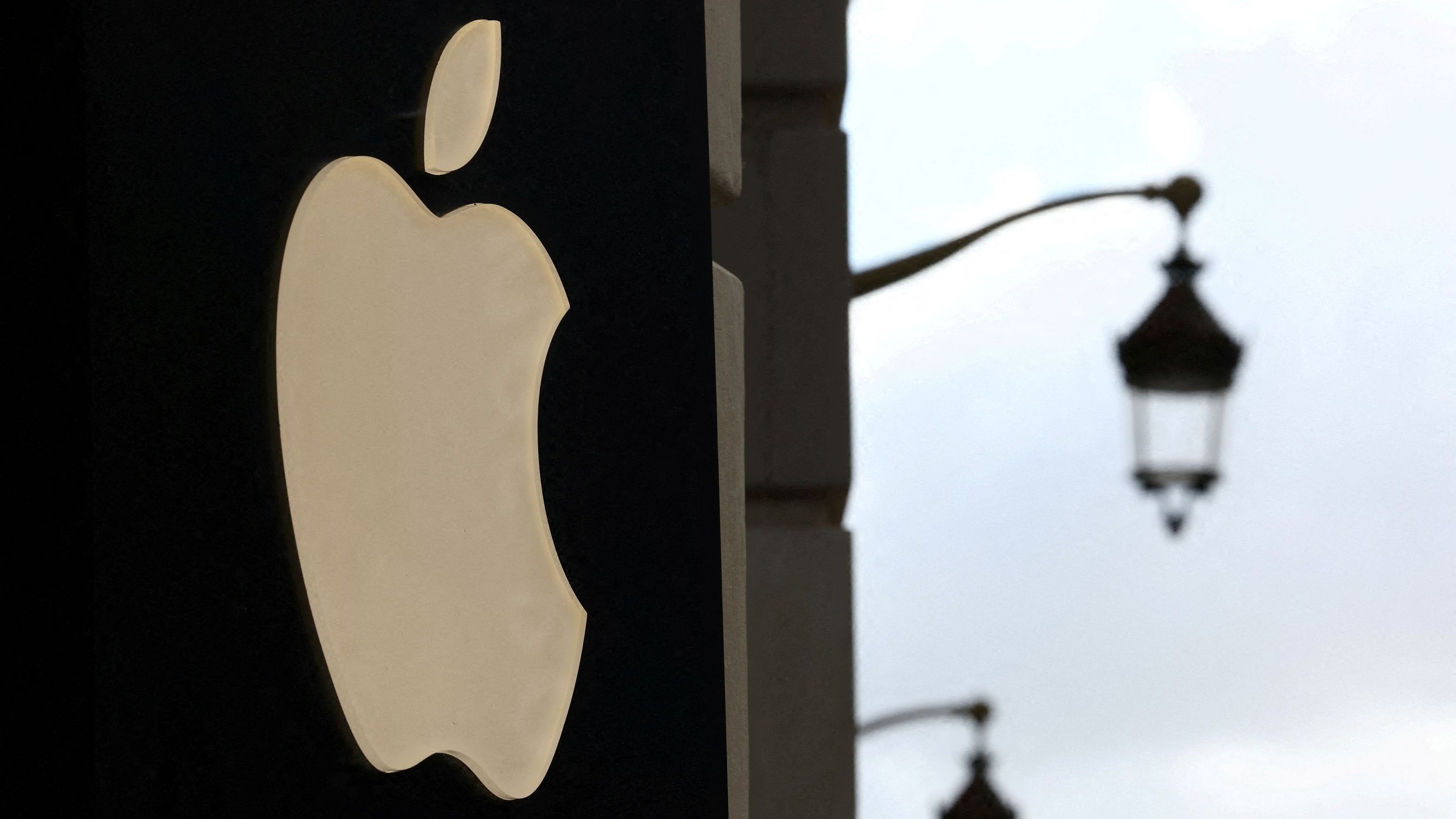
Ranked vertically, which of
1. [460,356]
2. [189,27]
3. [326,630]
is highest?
[189,27]

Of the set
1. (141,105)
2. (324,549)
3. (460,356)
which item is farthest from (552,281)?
(141,105)

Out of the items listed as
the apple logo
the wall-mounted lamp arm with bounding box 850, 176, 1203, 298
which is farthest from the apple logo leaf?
the wall-mounted lamp arm with bounding box 850, 176, 1203, 298

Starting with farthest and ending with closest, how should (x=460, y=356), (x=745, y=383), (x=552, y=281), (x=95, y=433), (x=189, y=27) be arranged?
(x=745, y=383) < (x=552, y=281) < (x=460, y=356) < (x=189, y=27) < (x=95, y=433)

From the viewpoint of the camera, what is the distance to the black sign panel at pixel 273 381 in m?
1.61

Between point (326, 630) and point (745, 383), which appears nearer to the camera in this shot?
point (326, 630)

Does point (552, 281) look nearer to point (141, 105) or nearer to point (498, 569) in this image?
point (498, 569)

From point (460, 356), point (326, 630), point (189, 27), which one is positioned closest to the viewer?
point (189, 27)

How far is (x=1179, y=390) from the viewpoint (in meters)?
5.93

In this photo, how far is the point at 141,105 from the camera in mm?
1634

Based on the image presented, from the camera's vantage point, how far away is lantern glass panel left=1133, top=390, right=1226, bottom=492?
592 centimetres

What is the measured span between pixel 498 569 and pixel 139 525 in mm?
734

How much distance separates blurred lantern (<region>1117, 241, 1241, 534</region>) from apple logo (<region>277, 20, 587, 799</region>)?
399cm

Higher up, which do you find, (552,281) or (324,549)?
(552,281)

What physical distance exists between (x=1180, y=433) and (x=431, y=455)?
4375 mm
